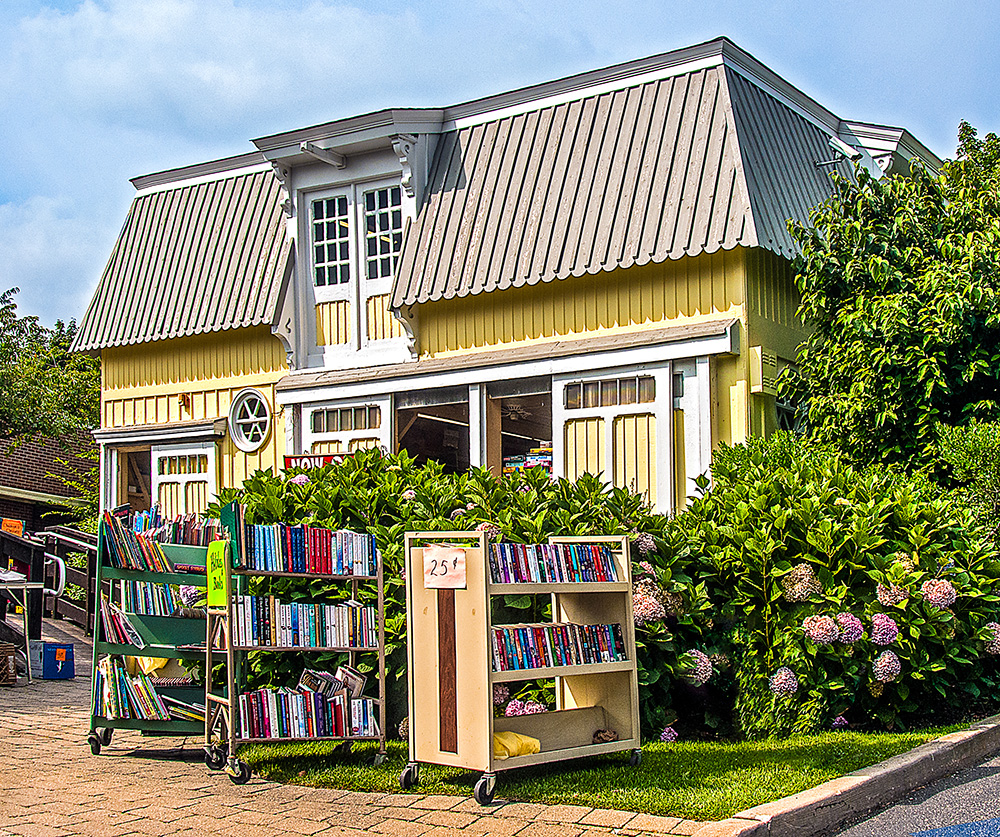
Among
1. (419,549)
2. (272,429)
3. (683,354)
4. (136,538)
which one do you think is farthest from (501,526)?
(272,429)

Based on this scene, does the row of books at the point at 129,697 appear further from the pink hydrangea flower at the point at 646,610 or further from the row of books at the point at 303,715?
the pink hydrangea flower at the point at 646,610

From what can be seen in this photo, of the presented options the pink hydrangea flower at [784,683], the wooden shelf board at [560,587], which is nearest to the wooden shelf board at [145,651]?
the wooden shelf board at [560,587]

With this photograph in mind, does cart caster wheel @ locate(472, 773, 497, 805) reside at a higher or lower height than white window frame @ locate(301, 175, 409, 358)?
lower

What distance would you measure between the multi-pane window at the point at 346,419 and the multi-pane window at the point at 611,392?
2.71 metres

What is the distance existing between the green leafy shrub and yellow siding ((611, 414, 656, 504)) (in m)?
2.63

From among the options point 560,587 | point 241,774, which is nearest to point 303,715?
point 241,774

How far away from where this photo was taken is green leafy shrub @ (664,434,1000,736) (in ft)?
25.8

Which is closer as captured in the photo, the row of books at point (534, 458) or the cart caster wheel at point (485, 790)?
the cart caster wheel at point (485, 790)

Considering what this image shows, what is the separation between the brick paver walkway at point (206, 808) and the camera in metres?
5.74

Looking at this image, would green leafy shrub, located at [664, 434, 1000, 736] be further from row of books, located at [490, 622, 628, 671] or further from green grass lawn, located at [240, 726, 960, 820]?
row of books, located at [490, 622, 628, 671]

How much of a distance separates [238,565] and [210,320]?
8.35m

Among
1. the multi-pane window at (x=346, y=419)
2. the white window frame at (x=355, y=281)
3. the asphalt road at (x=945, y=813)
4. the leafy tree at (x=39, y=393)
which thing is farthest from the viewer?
the leafy tree at (x=39, y=393)

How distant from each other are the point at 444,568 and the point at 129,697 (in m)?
2.68

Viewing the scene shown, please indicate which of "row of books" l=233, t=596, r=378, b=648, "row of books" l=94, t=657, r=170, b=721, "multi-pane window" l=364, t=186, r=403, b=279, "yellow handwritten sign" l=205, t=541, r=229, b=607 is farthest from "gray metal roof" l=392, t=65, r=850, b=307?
"row of books" l=94, t=657, r=170, b=721
